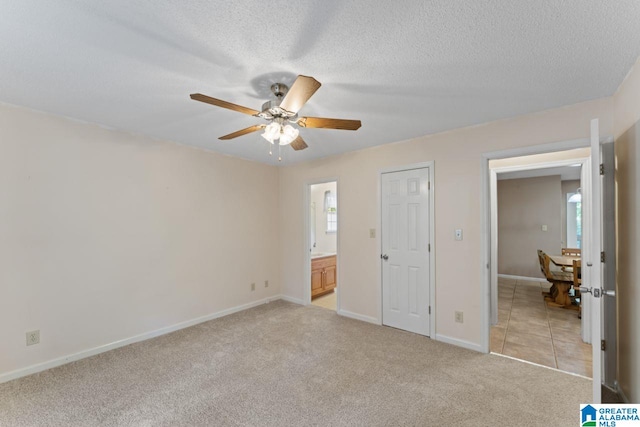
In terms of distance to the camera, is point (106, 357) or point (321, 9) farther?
point (106, 357)

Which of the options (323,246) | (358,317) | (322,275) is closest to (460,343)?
(358,317)

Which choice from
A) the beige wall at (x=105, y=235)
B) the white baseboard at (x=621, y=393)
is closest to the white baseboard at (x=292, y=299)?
the beige wall at (x=105, y=235)

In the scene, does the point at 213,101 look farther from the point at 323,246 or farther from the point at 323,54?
the point at 323,246

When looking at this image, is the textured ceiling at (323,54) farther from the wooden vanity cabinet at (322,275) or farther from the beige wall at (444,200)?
the wooden vanity cabinet at (322,275)

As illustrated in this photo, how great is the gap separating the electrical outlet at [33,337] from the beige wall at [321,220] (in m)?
4.30

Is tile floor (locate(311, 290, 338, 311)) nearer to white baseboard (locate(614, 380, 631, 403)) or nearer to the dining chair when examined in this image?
white baseboard (locate(614, 380, 631, 403))

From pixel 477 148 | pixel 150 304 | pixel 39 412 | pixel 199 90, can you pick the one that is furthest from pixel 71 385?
pixel 477 148

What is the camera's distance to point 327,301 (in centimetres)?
499

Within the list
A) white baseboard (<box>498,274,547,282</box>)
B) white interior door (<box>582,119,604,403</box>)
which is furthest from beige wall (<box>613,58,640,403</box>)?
white baseboard (<box>498,274,547,282</box>)

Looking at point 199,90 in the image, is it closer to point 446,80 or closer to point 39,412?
point 446,80

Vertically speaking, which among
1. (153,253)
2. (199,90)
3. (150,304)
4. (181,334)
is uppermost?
(199,90)

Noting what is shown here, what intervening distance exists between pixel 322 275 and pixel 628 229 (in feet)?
13.2

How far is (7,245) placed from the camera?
8.14 feet

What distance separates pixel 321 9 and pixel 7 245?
3179 mm
